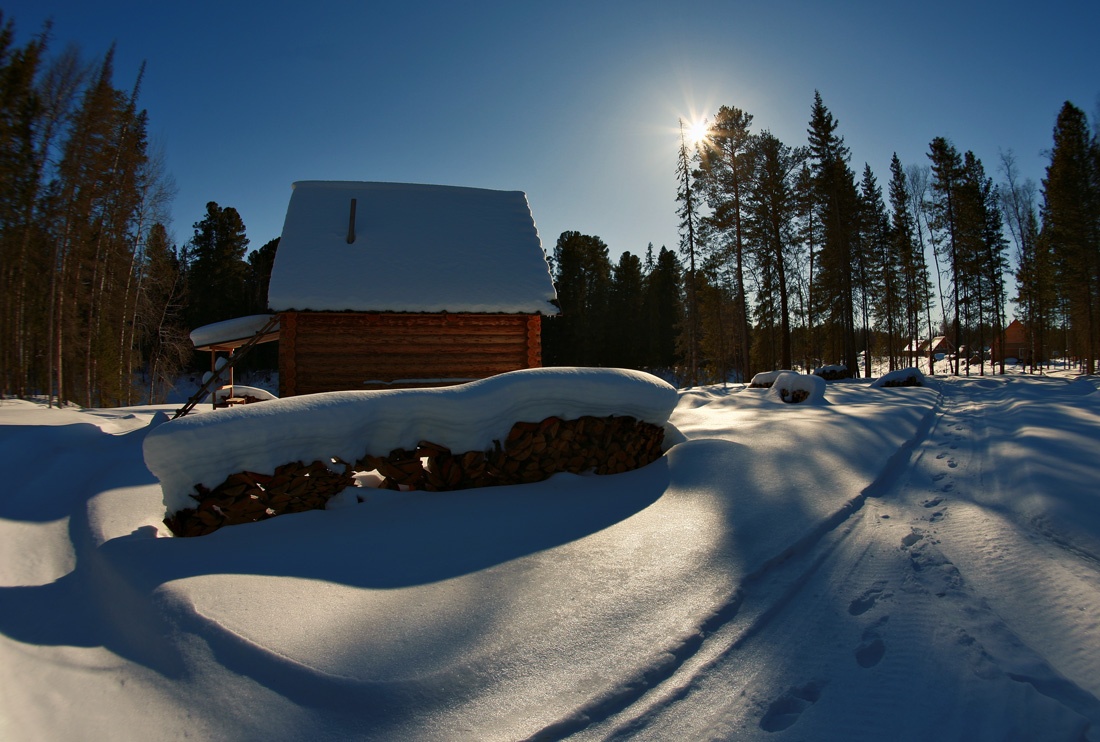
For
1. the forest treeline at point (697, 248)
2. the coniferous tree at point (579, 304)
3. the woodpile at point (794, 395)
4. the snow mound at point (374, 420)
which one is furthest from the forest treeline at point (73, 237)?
the coniferous tree at point (579, 304)

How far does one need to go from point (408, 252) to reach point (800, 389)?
1122 cm

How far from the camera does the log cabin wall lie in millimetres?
11539

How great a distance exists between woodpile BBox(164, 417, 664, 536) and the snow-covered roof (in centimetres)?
760

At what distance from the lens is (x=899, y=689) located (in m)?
2.24

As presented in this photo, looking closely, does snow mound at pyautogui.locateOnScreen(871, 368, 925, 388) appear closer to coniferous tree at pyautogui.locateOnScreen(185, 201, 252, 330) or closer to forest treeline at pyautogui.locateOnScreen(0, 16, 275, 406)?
forest treeline at pyautogui.locateOnScreen(0, 16, 275, 406)

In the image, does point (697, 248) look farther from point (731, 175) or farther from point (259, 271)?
point (259, 271)

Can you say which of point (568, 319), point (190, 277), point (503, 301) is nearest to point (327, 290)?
point (503, 301)

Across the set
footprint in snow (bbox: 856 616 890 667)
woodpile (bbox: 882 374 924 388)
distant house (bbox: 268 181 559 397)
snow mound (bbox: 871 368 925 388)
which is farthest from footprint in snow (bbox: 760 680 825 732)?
woodpile (bbox: 882 374 924 388)

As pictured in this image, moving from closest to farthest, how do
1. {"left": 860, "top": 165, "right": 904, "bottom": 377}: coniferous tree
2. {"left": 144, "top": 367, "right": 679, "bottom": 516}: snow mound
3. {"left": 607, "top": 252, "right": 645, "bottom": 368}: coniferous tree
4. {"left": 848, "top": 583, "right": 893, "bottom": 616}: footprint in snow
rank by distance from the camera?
{"left": 848, "top": 583, "right": 893, "bottom": 616}: footprint in snow → {"left": 144, "top": 367, "right": 679, "bottom": 516}: snow mound → {"left": 860, "top": 165, "right": 904, "bottom": 377}: coniferous tree → {"left": 607, "top": 252, "right": 645, "bottom": 368}: coniferous tree

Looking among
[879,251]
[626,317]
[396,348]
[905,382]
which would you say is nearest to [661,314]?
[626,317]

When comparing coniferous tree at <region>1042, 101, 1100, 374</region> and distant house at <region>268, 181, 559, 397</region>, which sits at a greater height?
coniferous tree at <region>1042, 101, 1100, 374</region>

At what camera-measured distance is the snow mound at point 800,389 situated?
13.4 meters

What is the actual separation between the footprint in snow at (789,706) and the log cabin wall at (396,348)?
1035 cm

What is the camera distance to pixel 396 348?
12.2m
